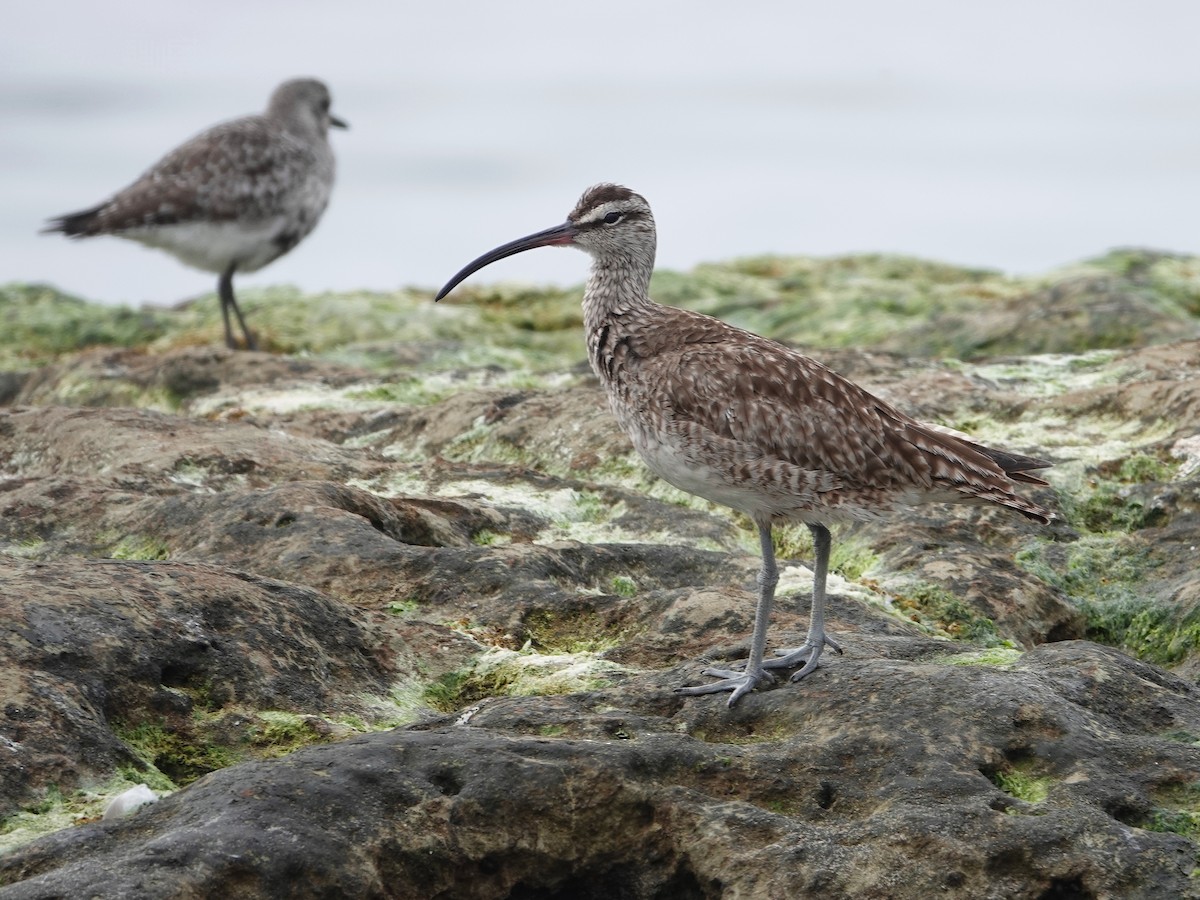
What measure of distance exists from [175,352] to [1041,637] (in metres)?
11.4

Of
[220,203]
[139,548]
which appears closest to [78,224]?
[220,203]

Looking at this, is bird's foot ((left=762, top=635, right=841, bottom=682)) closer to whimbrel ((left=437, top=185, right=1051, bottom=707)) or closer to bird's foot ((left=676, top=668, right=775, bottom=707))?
whimbrel ((left=437, top=185, right=1051, bottom=707))

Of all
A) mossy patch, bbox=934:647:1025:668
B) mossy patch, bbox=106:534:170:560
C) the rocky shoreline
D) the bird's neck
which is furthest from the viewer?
mossy patch, bbox=106:534:170:560

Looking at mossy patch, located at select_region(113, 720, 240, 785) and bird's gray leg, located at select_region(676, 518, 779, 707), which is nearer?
mossy patch, located at select_region(113, 720, 240, 785)

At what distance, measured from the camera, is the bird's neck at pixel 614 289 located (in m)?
9.77

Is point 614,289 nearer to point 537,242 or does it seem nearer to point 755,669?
point 537,242

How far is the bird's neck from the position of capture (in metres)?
9.77

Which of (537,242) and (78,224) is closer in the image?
(537,242)

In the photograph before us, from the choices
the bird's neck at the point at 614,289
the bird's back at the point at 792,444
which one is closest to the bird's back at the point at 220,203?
the bird's neck at the point at 614,289

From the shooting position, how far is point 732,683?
25.7ft

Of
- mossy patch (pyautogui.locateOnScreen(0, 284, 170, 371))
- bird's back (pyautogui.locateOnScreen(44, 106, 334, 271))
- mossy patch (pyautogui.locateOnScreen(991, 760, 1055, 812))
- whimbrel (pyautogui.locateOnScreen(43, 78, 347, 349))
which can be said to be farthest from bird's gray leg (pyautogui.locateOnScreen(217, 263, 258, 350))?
mossy patch (pyautogui.locateOnScreen(991, 760, 1055, 812))

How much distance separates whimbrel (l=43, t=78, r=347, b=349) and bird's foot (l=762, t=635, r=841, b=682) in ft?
49.8

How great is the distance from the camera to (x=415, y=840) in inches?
255

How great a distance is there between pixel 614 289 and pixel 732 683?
3143mm
